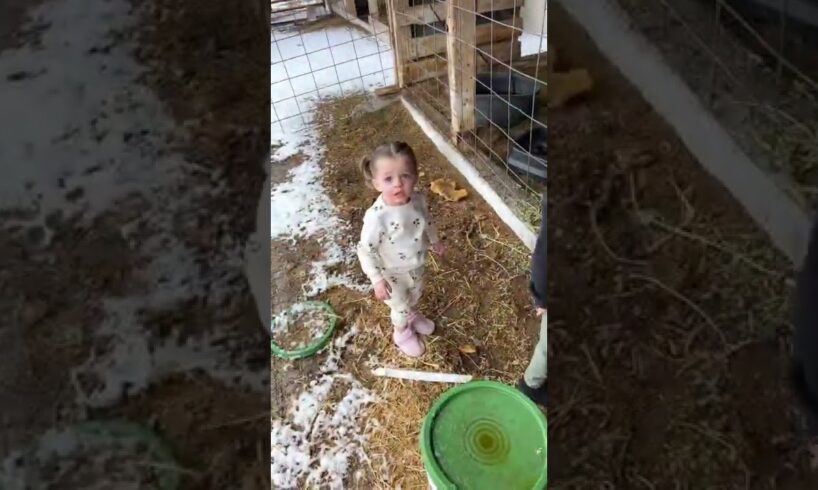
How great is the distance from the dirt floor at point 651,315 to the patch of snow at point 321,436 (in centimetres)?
177

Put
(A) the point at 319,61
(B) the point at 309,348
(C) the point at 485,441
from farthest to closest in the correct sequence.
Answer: (A) the point at 319,61 < (B) the point at 309,348 < (C) the point at 485,441

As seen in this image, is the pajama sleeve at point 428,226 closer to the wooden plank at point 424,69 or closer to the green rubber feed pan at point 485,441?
the green rubber feed pan at point 485,441

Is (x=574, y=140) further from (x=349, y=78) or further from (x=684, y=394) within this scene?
(x=349, y=78)

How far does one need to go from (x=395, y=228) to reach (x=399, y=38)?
1.92 meters

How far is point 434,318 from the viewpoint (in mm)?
2422

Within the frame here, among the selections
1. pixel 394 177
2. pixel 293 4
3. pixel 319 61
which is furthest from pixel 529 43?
pixel 394 177

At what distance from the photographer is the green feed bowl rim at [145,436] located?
1.05 feet

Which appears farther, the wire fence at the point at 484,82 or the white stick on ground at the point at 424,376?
the wire fence at the point at 484,82

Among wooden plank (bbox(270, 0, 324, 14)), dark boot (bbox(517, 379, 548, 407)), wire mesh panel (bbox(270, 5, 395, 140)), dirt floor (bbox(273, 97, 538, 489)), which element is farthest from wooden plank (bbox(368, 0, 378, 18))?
dark boot (bbox(517, 379, 548, 407))

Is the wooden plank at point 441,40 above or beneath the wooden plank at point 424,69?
above

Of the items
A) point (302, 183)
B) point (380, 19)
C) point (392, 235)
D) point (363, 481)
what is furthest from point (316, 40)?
point (363, 481)

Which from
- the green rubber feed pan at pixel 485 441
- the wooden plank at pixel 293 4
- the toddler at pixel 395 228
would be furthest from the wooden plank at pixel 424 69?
the green rubber feed pan at pixel 485 441

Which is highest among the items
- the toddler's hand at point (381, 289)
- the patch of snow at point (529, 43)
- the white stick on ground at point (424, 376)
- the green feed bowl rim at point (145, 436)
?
the green feed bowl rim at point (145, 436)

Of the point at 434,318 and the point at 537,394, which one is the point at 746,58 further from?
the point at 434,318
